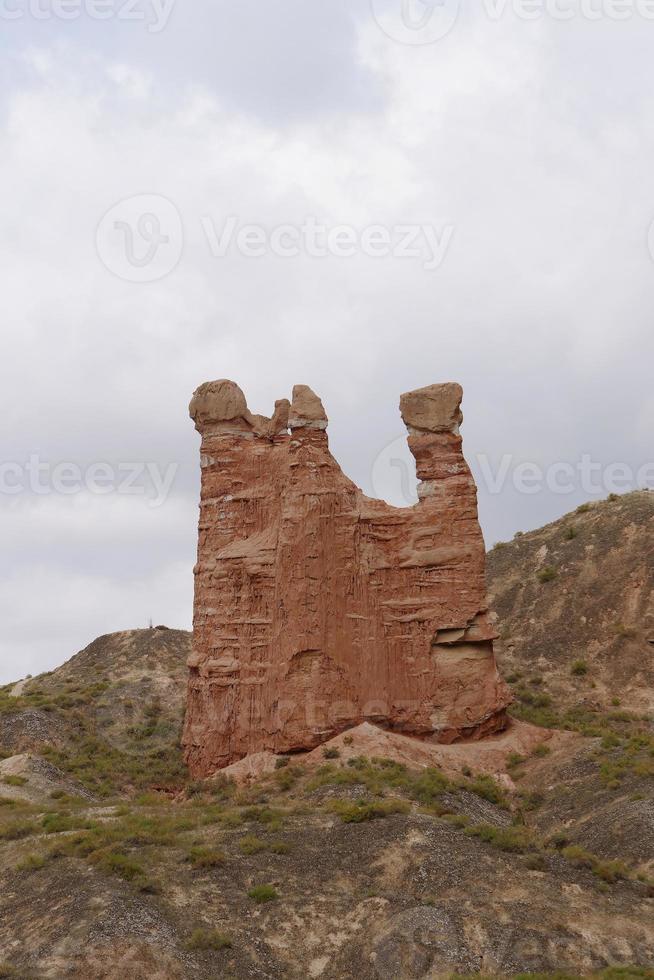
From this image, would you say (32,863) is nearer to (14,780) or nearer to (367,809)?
(367,809)

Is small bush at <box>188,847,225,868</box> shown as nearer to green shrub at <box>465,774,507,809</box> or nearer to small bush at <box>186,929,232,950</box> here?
small bush at <box>186,929,232,950</box>

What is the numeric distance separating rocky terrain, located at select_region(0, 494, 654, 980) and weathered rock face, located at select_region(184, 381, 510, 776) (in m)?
1.62

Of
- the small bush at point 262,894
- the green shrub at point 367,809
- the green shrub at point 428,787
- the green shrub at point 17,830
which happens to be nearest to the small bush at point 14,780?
the green shrub at point 17,830

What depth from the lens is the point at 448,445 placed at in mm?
38406

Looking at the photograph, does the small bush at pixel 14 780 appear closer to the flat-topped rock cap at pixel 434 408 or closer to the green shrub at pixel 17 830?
the green shrub at pixel 17 830

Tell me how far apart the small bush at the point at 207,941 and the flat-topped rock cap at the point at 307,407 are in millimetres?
20963

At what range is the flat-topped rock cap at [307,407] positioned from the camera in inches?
1480

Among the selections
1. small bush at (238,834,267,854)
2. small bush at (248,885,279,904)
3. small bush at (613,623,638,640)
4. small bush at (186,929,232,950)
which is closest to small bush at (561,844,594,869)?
small bush at (248,885,279,904)

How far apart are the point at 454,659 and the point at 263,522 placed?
30.0ft

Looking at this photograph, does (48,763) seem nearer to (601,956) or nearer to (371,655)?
(371,655)

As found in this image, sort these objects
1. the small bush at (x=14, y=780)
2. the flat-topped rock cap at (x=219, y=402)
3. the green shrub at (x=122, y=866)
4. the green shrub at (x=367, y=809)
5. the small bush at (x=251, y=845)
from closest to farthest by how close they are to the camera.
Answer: the green shrub at (x=122, y=866) → the small bush at (x=251, y=845) → the green shrub at (x=367, y=809) → the small bush at (x=14, y=780) → the flat-topped rock cap at (x=219, y=402)

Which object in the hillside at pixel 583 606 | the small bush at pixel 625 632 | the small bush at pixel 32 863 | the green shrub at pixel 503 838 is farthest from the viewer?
the small bush at pixel 625 632

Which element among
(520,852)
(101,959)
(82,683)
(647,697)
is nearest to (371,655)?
(520,852)

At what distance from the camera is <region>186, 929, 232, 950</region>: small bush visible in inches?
794
